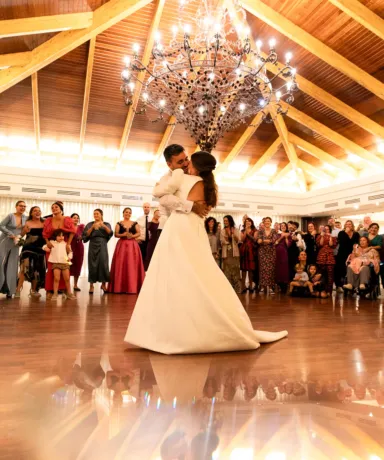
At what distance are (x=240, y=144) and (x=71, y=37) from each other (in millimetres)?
5710

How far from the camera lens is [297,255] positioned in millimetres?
7254

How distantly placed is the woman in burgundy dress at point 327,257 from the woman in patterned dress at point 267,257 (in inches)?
30.1

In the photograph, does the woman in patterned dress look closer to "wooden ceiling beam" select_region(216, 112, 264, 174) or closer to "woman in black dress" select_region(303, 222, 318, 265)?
"woman in black dress" select_region(303, 222, 318, 265)

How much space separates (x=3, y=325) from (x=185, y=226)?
1682mm

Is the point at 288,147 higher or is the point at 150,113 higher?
the point at 150,113

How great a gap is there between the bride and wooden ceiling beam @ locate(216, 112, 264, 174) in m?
8.12

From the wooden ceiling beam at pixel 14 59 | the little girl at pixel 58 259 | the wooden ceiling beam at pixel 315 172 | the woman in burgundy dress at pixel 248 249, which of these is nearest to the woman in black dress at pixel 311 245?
the woman in burgundy dress at pixel 248 249

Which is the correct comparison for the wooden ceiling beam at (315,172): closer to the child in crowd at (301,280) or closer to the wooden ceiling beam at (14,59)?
the child in crowd at (301,280)

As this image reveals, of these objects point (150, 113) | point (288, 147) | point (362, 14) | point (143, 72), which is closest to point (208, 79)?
point (362, 14)

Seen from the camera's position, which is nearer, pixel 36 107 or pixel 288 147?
pixel 36 107

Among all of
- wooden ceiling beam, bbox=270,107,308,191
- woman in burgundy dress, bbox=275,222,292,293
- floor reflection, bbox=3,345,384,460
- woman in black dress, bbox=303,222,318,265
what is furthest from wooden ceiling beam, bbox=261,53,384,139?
floor reflection, bbox=3,345,384,460

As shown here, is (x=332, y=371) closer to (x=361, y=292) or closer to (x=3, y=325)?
(x=3, y=325)

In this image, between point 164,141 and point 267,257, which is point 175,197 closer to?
point 267,257

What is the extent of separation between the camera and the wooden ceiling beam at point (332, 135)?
998 cm
